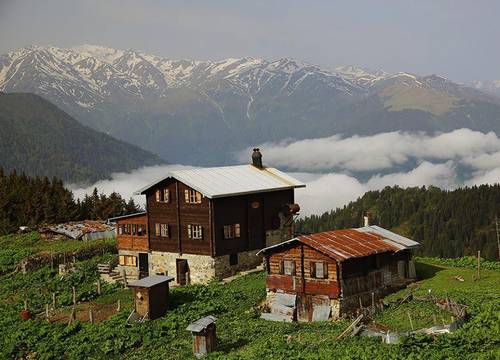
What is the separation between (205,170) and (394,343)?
3693 cm

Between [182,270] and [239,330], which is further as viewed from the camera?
[182,270]

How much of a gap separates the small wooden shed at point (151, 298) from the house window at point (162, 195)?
16023 millimetres

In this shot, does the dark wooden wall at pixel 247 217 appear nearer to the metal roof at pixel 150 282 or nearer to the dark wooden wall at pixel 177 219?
the dark wooden wall at pixel 177 219

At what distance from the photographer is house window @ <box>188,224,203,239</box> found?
62.2 m

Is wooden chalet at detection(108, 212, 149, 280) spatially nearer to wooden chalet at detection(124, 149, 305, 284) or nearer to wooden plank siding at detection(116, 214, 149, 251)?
wooden plank siding at detection(116, 214, 149, 251)

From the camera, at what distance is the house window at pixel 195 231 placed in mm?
→ 62175

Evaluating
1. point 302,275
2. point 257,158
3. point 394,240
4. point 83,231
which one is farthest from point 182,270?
point 83,231

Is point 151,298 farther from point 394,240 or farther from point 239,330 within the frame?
point 394,240

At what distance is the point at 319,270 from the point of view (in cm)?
4738

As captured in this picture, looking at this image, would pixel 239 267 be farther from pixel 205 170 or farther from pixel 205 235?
pixel 205 170

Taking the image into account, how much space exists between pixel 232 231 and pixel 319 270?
1701 cm

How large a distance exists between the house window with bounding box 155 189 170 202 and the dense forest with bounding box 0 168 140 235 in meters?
44.9

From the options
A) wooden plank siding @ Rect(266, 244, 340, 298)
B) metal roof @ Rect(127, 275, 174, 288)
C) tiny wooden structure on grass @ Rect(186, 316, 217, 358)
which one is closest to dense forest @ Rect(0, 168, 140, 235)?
metal roof @ Rect(127, 275, 174, 288)

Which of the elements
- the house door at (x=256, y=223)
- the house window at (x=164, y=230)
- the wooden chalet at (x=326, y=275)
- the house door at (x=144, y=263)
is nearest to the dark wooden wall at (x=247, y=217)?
the house door at (x=256, y=223)
